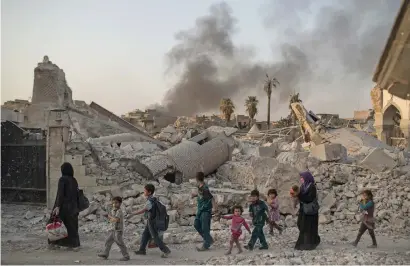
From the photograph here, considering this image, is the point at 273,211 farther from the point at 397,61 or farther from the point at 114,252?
the point at 397,61

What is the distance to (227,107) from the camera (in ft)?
160

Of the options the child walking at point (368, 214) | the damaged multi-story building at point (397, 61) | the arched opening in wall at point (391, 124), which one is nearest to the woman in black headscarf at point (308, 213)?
the child walking at point (368, 214)

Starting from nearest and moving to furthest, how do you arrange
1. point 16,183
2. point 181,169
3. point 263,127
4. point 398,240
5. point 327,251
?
point 327,251, point 398,240, point 16,183, point 181,169, point 263,127

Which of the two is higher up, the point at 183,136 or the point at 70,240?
the point at 183,136

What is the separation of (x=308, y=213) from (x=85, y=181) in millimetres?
4633

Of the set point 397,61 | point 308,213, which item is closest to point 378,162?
point 308,213

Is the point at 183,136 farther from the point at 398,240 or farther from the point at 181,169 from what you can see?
the point at 398,240

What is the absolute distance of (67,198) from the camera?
20.3 feet

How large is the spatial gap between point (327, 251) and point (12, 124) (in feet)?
23.1

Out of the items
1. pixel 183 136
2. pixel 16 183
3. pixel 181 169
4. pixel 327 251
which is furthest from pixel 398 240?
pixel 183 136

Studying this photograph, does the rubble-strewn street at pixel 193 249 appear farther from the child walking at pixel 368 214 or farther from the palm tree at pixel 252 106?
the palm tree at pixel 252 106

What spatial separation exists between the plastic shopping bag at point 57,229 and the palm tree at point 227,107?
42.9m

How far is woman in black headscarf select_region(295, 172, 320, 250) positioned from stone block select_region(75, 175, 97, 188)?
4.40m

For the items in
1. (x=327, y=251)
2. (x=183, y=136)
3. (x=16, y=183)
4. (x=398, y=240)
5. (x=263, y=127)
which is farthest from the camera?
(x=263, y=127)
